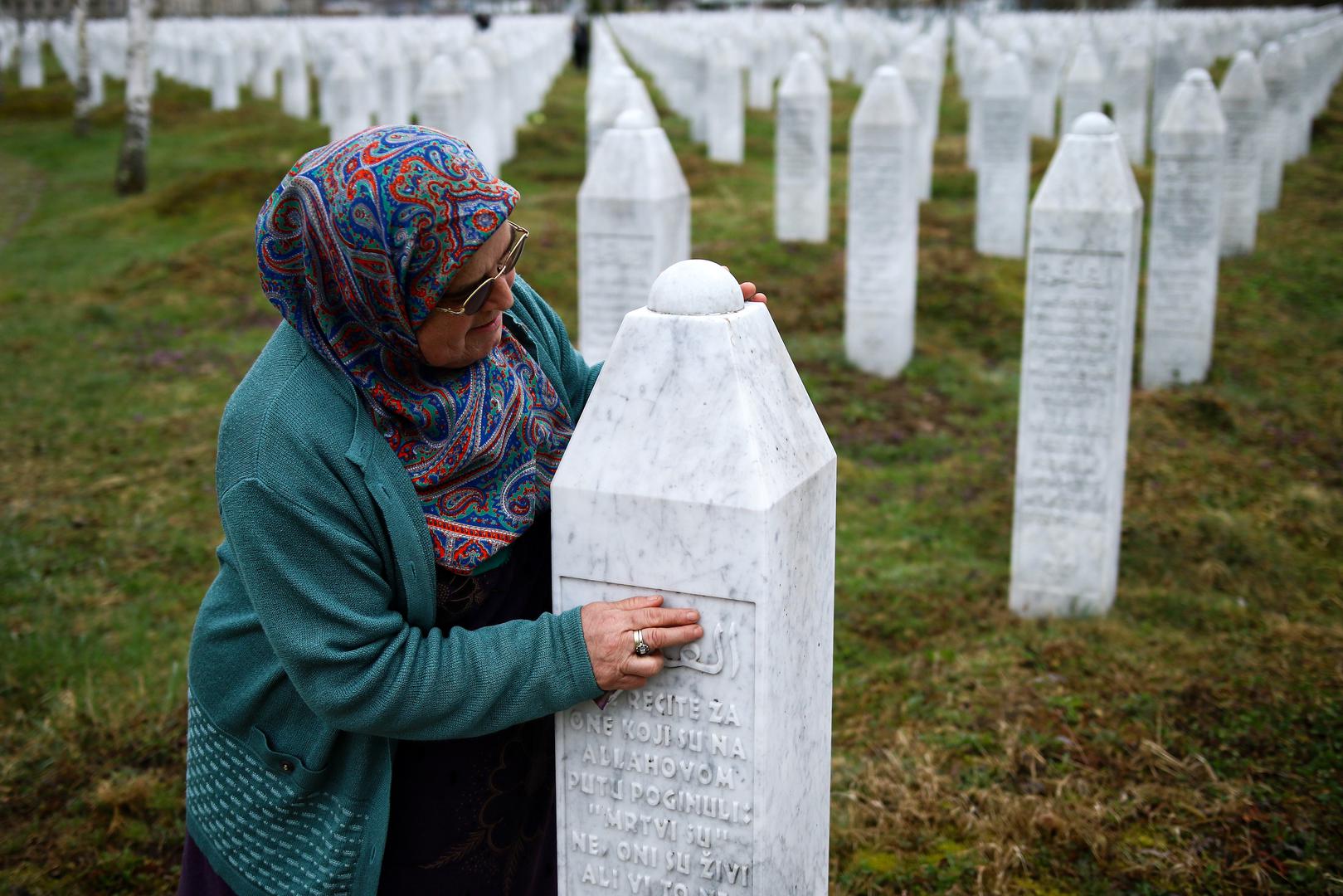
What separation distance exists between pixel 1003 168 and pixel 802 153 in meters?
2.02

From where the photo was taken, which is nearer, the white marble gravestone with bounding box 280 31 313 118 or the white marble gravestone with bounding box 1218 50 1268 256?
the white marble gravestone with bounding box 1218 50 1268 256

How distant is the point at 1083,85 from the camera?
15.2 metres

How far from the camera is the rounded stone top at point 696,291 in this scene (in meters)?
1.89

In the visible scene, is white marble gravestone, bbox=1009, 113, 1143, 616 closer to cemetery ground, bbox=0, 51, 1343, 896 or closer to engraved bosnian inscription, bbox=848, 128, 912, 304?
cemetery ground, bbox=0, 51, 1343, 896

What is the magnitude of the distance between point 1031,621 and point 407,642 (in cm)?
436

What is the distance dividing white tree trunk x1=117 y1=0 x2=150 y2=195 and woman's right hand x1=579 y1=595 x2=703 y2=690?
16.2 meters

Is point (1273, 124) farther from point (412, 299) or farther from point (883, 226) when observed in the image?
point (412, 299)

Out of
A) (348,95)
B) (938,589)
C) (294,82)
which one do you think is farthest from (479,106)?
(938,589)

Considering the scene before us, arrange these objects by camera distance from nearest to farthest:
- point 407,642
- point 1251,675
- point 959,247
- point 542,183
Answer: point 407,642 → point 1251,675 → point 959,247 → point 542,183

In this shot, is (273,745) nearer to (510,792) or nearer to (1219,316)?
(510,792)

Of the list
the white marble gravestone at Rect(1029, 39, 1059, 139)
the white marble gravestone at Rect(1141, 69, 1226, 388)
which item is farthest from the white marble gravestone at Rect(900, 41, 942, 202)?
the white marble gravestone at Rect(1141, 69, 1226, 388)

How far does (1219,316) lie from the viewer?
11094 mm

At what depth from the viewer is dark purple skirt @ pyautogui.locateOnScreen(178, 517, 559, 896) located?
2.17m

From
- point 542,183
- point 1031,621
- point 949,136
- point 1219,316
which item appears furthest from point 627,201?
point 949,136
